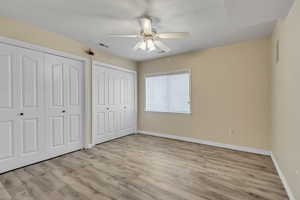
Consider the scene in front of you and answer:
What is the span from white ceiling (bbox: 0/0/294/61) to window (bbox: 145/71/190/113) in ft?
4.34

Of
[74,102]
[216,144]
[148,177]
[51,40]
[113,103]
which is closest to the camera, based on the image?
[148,177]

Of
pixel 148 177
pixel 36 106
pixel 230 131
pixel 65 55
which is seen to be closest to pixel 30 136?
pixel 36 106

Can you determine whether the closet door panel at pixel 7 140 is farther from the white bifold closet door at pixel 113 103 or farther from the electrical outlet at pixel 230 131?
the electrical outlet at pixel 230 131

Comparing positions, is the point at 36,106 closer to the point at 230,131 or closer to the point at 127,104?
the point at 127,104

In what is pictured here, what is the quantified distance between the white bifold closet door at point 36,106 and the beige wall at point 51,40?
0.18 meters

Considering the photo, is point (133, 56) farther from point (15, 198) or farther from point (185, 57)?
point (15, 198)

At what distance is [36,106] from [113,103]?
1.92 metres

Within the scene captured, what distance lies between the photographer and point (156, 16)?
7.34 ft

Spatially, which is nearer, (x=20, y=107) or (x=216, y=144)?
(x=20, y=107)

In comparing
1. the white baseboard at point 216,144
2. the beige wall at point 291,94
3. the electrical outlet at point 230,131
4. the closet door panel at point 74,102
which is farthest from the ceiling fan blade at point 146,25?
the white baseboard at point 216,144

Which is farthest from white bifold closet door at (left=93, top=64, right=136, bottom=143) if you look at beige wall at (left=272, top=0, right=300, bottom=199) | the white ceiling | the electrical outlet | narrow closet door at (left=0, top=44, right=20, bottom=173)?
beige wall at (left=272, top=0, right=300, bottom=199)

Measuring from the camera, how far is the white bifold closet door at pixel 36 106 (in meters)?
2.31

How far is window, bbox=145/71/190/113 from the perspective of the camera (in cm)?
412

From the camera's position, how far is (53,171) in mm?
2342
